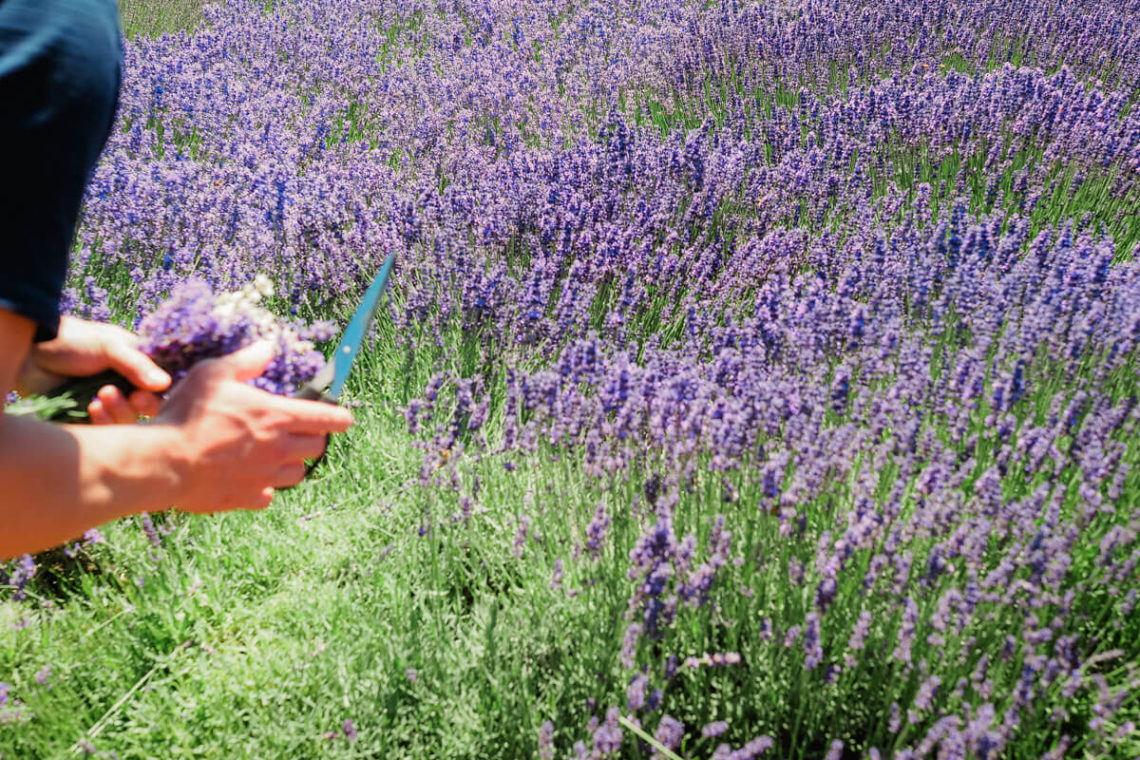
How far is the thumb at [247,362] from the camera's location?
122 cm

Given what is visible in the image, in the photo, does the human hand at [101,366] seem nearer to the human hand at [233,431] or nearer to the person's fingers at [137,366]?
the person's fingers at [137,366]

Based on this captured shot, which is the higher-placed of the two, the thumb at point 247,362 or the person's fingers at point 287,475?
the thumb at point 247,362

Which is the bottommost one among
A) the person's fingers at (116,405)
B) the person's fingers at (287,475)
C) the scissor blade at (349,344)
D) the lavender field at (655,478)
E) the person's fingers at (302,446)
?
the lavender field at (655,478)

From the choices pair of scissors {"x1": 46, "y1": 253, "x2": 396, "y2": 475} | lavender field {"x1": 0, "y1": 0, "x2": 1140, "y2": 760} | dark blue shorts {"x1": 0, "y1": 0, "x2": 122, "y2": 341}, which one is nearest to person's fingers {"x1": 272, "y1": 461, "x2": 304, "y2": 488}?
pair of scissors {"x1": 46, "y1": 253, "x2": 396, "y2": 475}

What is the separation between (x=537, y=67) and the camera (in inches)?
246

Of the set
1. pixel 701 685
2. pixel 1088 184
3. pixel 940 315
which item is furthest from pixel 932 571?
pixel 1088 184

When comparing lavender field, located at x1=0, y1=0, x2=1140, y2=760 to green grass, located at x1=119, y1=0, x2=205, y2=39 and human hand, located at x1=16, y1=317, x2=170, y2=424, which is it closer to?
human hand, located at x1=16, y1=317, x2=170, y2=424

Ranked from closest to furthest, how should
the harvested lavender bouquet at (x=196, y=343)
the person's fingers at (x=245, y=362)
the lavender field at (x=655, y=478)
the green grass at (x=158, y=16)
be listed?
the person's fingers at (x=245, y=362) → the harvested lavender bouquet at (x=196, y=343) → the lavender field at (x=655, y=478) → the green grass at (x=158, y=16)

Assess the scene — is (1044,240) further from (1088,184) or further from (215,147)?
(215,147)

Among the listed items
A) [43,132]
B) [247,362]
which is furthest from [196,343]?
[43,132]

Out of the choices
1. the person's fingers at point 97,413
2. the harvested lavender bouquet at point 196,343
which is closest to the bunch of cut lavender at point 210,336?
the harvested lavender bouquet at point 196,343

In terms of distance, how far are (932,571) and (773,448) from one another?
574 mm

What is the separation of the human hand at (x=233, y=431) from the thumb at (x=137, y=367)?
0.14 metres

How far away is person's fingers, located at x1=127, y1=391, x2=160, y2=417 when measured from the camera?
1.37 metres
